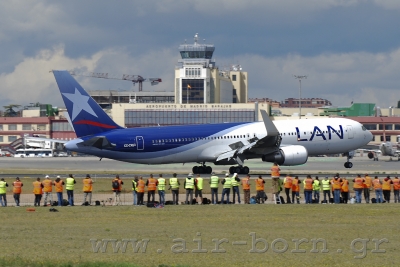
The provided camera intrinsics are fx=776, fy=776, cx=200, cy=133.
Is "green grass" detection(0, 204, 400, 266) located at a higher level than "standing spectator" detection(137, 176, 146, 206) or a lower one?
lower

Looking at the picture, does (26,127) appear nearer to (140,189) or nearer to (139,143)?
(139,143)

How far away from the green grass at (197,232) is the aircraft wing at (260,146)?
85.8ft

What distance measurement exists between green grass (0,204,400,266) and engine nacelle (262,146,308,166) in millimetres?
26271

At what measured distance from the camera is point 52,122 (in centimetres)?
19438

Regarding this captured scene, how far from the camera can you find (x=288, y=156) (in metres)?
69.9

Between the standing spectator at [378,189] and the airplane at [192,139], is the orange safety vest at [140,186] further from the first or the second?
the airplane at [192,139]

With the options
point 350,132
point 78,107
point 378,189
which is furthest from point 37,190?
point 350,132

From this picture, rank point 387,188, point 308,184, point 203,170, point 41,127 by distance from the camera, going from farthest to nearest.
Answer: point 41,127 < point 203,170 < point 387,188 < point 308,184

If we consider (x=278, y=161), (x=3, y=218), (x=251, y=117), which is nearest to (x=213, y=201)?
(x=3, y=218)

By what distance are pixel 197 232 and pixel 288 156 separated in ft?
125

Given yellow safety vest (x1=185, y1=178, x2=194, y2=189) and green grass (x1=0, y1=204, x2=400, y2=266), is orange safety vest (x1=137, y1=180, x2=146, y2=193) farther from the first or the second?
yellow safety vest (x1=185, y1=178, x2=194, y2=189)

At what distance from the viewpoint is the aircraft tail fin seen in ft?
225

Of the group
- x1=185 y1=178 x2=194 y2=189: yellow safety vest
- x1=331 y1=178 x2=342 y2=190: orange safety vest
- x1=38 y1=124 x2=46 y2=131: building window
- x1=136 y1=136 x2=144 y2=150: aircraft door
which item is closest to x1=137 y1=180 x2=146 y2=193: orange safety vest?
x1=185 y1=178 x2=194 y2=189: yellow safety vest

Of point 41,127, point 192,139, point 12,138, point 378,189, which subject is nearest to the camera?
point 378,189
